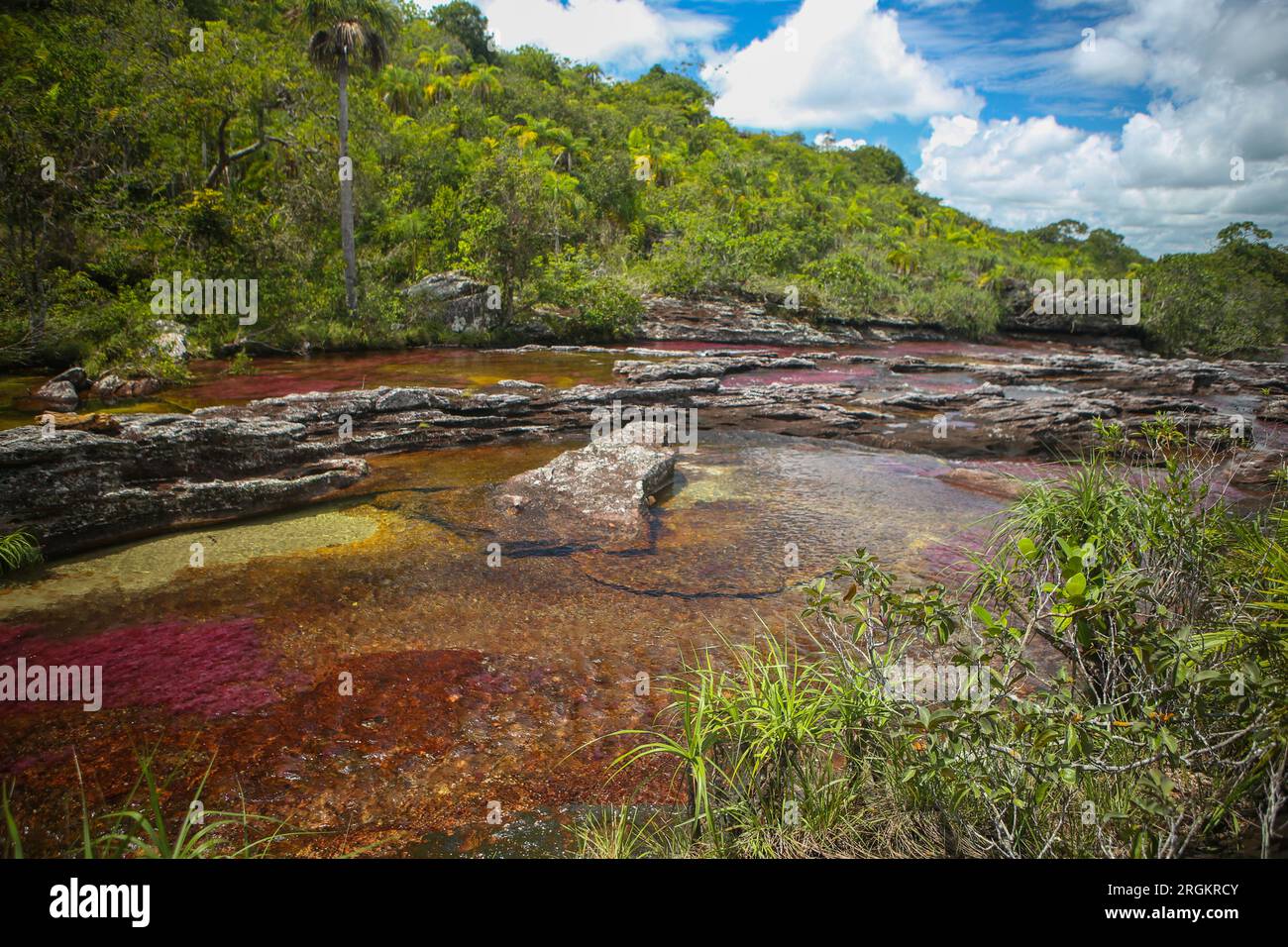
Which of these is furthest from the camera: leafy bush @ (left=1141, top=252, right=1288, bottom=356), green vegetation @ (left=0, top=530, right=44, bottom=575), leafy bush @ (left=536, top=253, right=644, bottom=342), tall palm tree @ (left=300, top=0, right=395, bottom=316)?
leafy bush @ (left=1141, top=252, right=1288, bottom=356)

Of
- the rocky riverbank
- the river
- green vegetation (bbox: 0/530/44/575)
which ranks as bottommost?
the river

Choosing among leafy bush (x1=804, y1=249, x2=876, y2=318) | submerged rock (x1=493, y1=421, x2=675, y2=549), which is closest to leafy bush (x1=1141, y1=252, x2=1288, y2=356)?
leafy bush (x1=804, y1=249, x2=876, y2=318)

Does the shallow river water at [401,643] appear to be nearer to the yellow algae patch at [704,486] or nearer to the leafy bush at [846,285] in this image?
the yellow algae patch at [704,486]

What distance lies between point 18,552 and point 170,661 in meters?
3.22

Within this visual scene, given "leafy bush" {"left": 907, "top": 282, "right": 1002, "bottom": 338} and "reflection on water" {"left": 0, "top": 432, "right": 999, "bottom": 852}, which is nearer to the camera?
"reflection on water" {"left": 0, "top": 432, "right": 999, "bottom": 852}

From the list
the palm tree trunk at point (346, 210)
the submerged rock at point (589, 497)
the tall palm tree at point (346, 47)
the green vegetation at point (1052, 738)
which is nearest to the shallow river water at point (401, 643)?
the submerged rock at point (589, 497)

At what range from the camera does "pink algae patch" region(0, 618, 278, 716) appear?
16.0 ft

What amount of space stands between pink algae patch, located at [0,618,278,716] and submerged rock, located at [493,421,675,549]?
11.1 feet

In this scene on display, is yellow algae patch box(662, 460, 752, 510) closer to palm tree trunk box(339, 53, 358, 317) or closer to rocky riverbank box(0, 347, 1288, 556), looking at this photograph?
rocky riverbank box(0, 347, 1288, 556)

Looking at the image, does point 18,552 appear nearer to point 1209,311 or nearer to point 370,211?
point 370,211

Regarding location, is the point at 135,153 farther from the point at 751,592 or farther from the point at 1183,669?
the point at 1183,669

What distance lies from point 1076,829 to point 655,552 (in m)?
5.70

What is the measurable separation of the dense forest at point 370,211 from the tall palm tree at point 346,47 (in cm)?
10

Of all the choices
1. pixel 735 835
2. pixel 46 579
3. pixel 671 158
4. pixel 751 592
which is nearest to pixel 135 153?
pixel 46 579
